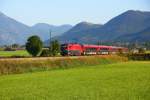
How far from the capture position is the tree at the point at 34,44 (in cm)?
8369

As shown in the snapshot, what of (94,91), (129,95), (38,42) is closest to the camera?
(129,95)

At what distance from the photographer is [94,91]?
89.8 ft

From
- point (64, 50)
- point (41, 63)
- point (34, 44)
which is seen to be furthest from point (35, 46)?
point (41, 63)

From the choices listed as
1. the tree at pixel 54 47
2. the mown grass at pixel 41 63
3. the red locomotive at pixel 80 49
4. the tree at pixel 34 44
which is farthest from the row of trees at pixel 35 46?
the mown grass at pixel 41 63

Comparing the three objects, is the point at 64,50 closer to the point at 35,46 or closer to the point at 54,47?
the point at 54,47

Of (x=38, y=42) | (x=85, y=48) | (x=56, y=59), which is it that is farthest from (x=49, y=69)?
(x=85, y=48)

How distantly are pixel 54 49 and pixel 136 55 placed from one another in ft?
77.3

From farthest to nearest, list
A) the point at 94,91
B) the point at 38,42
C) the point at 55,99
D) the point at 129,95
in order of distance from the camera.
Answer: the point at 38,42
the point at 94,91
the point at 129,95
the point at 55,99

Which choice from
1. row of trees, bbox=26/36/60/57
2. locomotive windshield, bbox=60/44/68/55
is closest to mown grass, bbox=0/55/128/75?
locomotive windshield, bbox=60/44/68/55

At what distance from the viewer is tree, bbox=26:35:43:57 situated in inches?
3295

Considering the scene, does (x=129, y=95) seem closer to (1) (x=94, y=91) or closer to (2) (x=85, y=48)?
(1) (x=94, y=91)

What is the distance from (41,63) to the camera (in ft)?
185

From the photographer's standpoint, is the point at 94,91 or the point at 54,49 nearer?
the point at 94,91

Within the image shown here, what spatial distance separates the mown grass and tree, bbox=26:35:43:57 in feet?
49.6
